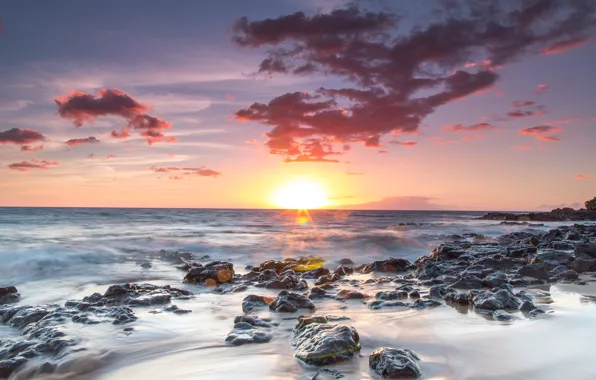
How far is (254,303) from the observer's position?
25.3 ft

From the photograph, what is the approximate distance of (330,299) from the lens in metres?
→ 8.30

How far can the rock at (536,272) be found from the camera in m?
9.84

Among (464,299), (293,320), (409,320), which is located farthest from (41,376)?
(464,299)

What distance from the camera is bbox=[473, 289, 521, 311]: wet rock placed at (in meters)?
6.59

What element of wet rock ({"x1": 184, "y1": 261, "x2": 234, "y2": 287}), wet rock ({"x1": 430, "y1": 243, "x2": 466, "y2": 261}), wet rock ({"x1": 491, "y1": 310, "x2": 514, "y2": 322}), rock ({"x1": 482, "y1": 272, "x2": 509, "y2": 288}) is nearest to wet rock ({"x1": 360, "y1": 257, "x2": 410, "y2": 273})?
wet rock ({"x1": 430, "y1": 243, "x2": 466, "y2": 261})

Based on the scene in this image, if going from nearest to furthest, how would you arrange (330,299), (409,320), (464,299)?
(409,320)
(464,299)
(330,299)

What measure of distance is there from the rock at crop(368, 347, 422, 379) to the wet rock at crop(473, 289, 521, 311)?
9.62ft

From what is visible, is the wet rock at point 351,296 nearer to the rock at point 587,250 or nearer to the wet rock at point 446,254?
the wet rock at point 446,254

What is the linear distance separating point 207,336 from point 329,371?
2.24 m

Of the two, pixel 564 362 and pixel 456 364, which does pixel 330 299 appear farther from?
pixel 564 362

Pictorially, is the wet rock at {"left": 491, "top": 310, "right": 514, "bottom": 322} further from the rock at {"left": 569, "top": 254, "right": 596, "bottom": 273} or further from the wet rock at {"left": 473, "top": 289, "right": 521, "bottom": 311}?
the rock at {"left": 569, "top": 254, "right": 596, "bottom": 273}

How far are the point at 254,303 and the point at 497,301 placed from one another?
4.29 m

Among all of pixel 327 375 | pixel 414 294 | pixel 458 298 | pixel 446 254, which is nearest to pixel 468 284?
pixel 414 294

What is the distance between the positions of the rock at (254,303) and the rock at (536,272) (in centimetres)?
673
